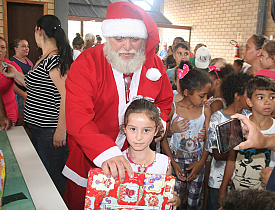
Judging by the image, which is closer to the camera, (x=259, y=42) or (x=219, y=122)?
(x=219, y=122)

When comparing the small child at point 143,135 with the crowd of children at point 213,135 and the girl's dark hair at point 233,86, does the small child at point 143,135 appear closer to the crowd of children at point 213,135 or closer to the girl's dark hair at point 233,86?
the crowd of children at point 213,135

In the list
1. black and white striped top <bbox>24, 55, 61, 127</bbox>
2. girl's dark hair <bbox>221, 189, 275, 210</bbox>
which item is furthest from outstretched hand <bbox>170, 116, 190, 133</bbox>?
girl's dark hair <bbox>221, 189, 275, 210</bbox>

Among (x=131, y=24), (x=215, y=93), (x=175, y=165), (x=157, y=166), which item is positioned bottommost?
(x=175, y=165)

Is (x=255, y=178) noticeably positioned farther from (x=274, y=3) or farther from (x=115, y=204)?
(x=274, y=3)

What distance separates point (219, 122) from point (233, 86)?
0.40m

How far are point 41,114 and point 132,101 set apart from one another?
0.90 m

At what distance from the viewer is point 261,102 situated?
1938 mm

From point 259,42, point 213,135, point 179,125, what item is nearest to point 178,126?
point 179,125

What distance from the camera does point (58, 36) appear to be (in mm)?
2203

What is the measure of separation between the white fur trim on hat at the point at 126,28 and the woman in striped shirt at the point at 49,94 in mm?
562

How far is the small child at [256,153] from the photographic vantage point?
1936mm

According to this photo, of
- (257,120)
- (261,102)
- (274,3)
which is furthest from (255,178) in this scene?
(274,3)

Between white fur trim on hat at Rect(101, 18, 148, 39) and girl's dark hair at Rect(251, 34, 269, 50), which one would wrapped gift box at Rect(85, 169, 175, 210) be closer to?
white fur trim on hat at Rect(101, 18, 148, 39)

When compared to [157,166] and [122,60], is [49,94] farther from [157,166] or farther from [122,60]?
[157,166]
